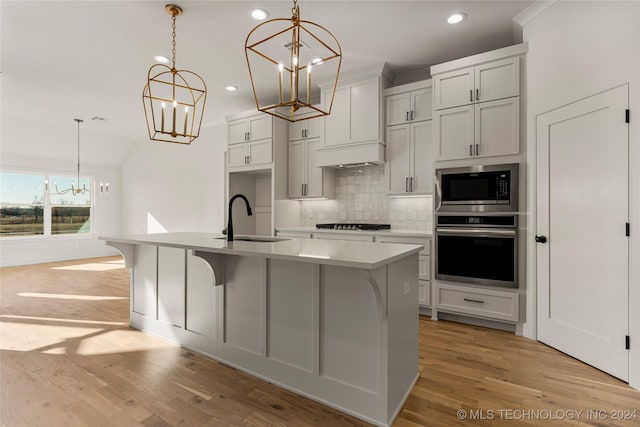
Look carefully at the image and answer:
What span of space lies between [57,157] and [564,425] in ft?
33.3

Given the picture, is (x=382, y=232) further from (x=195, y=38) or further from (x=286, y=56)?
(x=195, y=38)

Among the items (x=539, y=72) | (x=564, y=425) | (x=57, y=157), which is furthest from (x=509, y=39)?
(x=57, y=157)

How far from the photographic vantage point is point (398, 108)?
3.90 metres

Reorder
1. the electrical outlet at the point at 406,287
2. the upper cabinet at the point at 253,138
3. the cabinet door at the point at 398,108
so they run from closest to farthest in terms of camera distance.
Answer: the electrical outlet at the point at 406,287
the cabinet door at the point at 398,108
the upper cabinet at the point at 253,138

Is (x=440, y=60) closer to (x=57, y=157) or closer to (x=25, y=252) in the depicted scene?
(x=57, y=157)

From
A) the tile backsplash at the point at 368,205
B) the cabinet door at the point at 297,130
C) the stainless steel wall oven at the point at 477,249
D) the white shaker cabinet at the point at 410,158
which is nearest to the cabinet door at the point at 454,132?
the white shaker cabinet at the point at 410,158

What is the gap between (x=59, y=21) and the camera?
9.83 ft

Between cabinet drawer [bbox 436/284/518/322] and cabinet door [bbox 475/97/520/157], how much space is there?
4.67 feet

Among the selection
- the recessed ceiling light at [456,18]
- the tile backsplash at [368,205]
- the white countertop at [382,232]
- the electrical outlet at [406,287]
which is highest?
the recessed ceiling light at [456,18]

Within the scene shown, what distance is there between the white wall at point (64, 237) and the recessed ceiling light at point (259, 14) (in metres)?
7.40

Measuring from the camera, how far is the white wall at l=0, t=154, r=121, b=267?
695 centimetres

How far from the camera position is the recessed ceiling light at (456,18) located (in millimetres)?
2867

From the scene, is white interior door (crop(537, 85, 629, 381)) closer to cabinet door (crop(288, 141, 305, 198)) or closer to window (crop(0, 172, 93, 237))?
cabinet door (crop(288, 141, 305, 198))

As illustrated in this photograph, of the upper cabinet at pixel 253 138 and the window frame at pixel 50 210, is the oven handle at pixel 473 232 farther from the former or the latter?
the window frame at pixel 50 210
